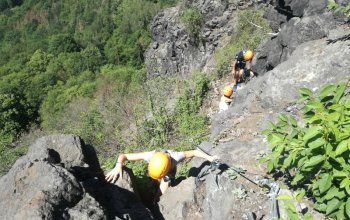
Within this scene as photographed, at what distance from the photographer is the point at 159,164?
6.64 m

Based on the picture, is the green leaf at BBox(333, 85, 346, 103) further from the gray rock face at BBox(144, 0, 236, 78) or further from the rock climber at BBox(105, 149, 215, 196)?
the gray rock face at BBox(144, 0, 236, 78)

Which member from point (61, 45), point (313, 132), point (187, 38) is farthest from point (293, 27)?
point (61, 45)

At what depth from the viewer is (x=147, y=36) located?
234 ft

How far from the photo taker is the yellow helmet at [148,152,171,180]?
6.64m

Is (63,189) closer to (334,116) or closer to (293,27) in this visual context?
(334,116)

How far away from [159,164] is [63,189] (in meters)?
2.05

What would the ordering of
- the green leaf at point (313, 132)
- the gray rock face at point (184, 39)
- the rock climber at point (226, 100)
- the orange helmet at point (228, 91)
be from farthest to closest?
the gray rock face at point (184, 39) < the orange helmet at point (228, 91) < the rock climber at point (226, 100) < the green leaf at point (313, 132)

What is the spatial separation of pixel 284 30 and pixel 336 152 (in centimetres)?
1030

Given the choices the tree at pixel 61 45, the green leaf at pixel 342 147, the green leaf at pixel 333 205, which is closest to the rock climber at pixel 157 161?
the green leaf at pixel 333 205

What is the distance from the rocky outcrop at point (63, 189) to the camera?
471 centimetres

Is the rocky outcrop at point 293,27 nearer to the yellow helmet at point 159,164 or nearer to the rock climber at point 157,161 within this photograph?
the rock climber at point 157,161

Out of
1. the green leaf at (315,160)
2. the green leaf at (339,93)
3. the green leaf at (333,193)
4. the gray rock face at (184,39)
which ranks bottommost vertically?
the gray rock face at (184,39)

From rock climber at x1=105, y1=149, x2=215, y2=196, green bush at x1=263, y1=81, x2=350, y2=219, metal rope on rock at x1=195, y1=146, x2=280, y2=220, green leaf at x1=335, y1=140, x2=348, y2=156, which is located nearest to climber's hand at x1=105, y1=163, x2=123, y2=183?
rock climber at x1=105, y1=149, x2=215, y2=196

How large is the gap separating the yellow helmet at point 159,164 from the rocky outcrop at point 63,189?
412 millimetres
